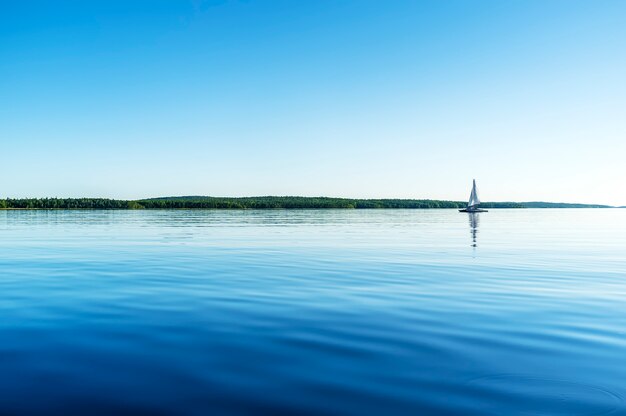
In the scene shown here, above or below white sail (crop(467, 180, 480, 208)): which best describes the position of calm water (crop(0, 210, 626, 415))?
below

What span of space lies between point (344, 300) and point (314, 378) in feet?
23.9

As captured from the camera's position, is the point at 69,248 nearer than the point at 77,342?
No

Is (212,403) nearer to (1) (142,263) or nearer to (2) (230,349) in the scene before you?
(2) (230,349)

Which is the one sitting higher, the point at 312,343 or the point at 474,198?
the point at 474,198

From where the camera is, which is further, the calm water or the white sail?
the white sail

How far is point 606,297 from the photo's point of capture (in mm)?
16094

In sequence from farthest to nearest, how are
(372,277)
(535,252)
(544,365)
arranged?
(535,252)
(372,277)
(544,365)

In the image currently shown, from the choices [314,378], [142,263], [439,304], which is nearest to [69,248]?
[142,263]

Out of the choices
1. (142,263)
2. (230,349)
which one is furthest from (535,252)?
(230,349)

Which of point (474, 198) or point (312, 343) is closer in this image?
point (312, 343)

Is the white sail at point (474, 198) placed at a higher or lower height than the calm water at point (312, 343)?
higher

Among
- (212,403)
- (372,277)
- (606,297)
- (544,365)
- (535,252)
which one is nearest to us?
(212,403)

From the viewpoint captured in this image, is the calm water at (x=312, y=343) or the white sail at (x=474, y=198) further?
the white sail at (x=474, y=198)

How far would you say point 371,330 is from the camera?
11.3 meters
